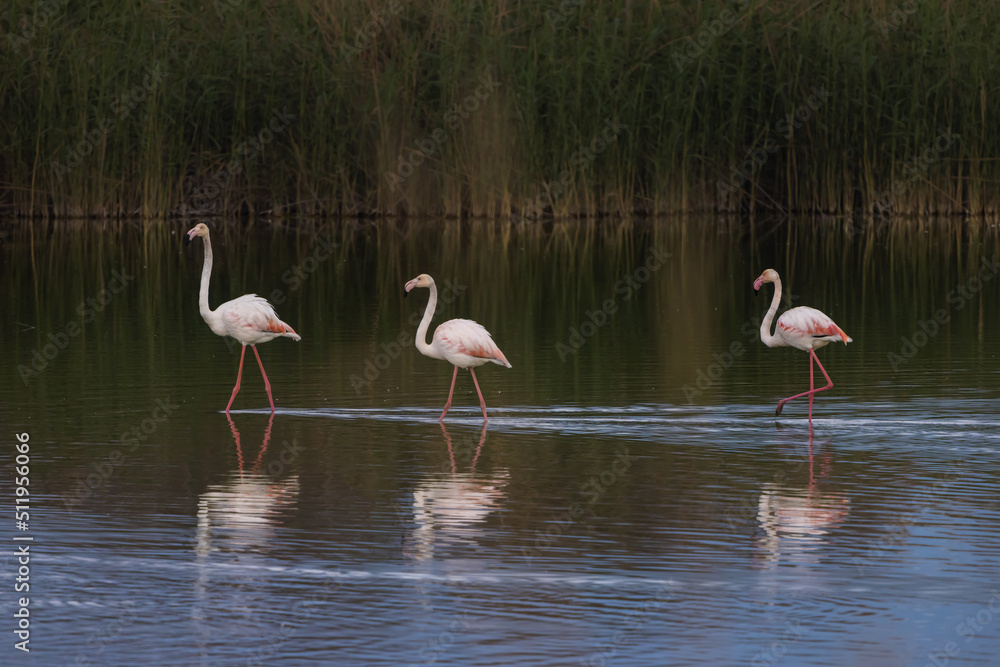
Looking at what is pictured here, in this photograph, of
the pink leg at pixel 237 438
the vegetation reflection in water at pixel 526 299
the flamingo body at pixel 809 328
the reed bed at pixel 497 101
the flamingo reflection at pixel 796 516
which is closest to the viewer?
the flamingo reflection at pixel 796 516

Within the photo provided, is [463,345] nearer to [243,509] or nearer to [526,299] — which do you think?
[243,509]

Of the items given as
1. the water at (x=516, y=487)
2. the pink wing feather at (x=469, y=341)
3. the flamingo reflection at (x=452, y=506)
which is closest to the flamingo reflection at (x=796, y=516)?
the water at (x=516, y=487)

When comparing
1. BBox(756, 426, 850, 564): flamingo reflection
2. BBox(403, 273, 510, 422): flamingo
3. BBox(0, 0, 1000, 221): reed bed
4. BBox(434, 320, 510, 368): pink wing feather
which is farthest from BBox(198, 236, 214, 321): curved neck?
BBox(0, 0, 1000, 221): reed bed

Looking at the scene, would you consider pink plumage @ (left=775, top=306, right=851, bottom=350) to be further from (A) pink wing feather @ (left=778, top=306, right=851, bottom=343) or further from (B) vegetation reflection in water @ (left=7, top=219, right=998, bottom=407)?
(B) vegetation reflection in water @ (left=7, top=219, right=998, bottom=407)

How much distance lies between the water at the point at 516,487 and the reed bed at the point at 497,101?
7.56 metres

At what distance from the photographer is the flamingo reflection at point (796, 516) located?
626cm

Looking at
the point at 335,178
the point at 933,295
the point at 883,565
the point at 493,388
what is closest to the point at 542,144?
the point at 335,178

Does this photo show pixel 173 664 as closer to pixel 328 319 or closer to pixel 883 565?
pixel 883 565

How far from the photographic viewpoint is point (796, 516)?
6.84m

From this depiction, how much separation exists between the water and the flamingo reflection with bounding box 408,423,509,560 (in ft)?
0.08

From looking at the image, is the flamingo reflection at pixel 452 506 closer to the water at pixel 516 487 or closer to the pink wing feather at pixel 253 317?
the water at pixel 516 487

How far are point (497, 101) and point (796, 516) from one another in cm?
1665

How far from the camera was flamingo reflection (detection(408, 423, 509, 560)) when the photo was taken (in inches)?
252

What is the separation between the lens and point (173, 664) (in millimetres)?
4914
